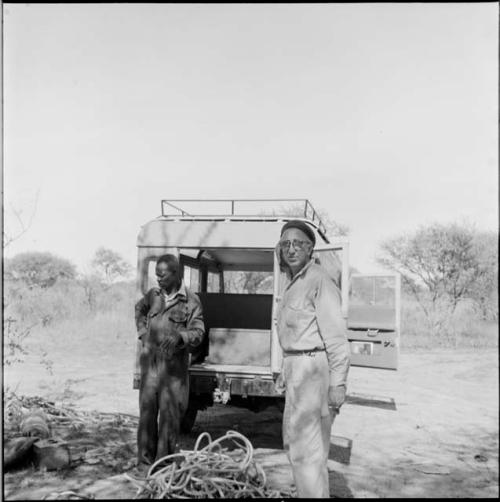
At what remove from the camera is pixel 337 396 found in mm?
3221

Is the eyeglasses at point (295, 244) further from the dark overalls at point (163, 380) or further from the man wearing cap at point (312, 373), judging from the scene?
the dark overalls at point (163, 380)

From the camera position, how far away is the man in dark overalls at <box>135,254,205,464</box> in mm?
4527

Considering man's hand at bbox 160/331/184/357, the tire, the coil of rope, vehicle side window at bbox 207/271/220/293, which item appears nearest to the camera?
the coil of rope

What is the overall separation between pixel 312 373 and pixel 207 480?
48.6 inches

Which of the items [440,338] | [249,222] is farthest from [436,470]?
[440,338]

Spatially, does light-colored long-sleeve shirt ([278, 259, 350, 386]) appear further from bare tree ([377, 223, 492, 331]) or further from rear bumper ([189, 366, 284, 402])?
bare tree ([377, 223, 492, 331])

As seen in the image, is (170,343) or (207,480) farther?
(170,343)

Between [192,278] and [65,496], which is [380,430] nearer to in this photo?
[192,278]

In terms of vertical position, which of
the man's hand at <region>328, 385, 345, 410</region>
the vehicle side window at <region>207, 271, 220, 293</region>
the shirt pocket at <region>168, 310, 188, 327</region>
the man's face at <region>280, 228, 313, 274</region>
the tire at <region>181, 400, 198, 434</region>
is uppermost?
the man's face at <region>280, 228, 313, 274</region>

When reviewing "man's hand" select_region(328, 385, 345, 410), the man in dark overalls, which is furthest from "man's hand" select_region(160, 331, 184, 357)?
"man's hand" select_region(328, 385, 345, 410)

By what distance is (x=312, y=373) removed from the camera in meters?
3.28

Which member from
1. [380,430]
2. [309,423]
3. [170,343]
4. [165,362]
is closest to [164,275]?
[170,343]

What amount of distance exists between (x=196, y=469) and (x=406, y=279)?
23.7 m

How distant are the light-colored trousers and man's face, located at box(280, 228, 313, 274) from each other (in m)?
0.60
